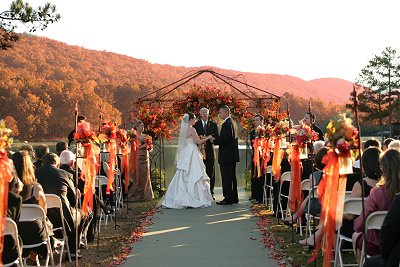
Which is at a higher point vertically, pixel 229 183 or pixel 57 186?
pixel 57 186

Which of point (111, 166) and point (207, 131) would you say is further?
point (207, 131)

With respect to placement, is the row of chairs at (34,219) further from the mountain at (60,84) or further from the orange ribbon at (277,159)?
the mountain at (60,84)

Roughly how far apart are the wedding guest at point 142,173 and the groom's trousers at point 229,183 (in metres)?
2.03

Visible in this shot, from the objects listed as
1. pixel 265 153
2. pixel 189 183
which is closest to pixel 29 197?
pixel 189 183

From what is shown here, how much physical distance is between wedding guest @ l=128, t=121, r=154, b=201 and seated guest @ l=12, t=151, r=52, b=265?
8869 millimetres

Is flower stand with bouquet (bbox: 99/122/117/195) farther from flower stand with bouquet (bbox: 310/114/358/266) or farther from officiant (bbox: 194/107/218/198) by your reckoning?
flower stand with bouquet (bbox: 310/114/358/266)

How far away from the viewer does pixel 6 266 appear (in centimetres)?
649

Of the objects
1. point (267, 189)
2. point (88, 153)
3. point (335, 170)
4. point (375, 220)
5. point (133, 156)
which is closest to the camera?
point (375, 220)

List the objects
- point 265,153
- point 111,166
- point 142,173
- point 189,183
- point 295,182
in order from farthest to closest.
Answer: point 142,173
point 189,183
point 265,153
point 111,166
point 295,182

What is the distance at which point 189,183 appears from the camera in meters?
15.3

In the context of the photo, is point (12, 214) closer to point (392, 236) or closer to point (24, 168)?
point (24, 168)

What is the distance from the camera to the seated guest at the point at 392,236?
5.07m

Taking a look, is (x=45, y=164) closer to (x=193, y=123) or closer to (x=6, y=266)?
(x=6, y=266)

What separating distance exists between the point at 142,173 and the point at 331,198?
10143 mm
